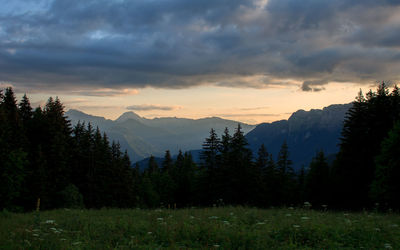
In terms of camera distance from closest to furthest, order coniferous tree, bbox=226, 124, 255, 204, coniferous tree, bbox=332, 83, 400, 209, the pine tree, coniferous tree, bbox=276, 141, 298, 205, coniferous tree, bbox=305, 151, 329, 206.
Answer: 1. the pine tree
2. coniferous tree, bbox=332, 83, 400, 209
3. coniferous tree, bbox=226, 124, 255, 204
4. coniferous tree, bbox=305, 151, 329, 206
5. coniferous tree, bbox=276, 141, 298, 205

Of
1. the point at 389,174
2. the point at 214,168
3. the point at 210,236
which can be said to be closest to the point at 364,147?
the point at 389,174

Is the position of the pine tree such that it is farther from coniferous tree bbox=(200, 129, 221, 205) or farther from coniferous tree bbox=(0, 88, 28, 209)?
coniferous tree bbox=(0, 88, 28, 209)

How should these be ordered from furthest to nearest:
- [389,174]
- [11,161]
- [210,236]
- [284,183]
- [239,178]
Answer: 1. [284,183]
2. [239,178]
3. [11,161]
4. [389,174]
5. [210,236]

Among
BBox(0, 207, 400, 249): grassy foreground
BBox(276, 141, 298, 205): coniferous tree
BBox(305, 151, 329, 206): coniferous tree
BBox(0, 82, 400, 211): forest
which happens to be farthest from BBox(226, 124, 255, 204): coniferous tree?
BBox(0, 207, 400, 249): grassy foreground

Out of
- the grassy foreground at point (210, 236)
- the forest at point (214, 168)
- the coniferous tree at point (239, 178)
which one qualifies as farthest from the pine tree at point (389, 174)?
the grassy foreground at point (210, 236)

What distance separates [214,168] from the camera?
1644 inches

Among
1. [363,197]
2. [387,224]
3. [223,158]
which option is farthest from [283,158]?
[387,224]

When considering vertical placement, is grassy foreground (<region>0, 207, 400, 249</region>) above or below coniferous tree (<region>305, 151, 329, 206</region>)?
above

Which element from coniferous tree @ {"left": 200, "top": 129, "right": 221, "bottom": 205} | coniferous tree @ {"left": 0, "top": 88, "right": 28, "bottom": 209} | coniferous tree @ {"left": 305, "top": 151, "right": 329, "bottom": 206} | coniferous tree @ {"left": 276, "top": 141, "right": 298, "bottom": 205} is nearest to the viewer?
coniferous tree @ {"left": 0, "top": 88, "right": 28, "bottom": 209}

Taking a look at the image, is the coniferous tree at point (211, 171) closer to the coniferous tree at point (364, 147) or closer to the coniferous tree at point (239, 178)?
the coniferous tree at point (239, 178)

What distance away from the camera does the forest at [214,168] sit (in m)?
31.0

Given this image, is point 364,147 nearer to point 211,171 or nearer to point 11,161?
point 211,171

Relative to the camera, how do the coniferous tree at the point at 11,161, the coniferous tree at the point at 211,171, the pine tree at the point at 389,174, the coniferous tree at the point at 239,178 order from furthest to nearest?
the coniferous tree at the point at 211,171
the coniferous tree at the point at 239,178
the coniferous tree at the point at 11,161
the pine tree at the point at 389,174

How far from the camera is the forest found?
31.0m
